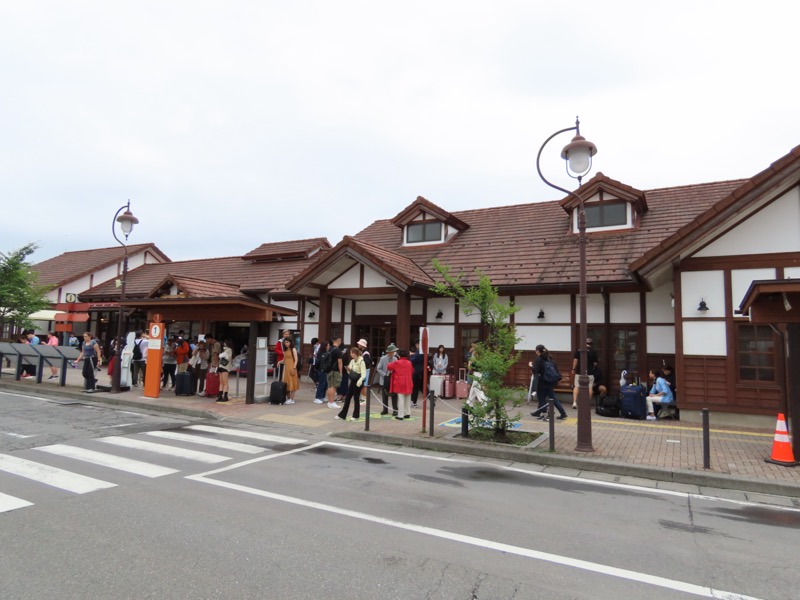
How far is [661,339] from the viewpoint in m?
13.6

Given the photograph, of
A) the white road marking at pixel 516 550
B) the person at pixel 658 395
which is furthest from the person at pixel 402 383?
the person at pixel 658 395

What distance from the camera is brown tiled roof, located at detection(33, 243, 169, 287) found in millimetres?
29908

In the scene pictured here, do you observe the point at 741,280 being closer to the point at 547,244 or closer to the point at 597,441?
the point at 597,441

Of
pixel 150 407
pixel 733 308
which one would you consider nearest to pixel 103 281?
pixel 150 407

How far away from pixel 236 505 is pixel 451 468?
3460 mm

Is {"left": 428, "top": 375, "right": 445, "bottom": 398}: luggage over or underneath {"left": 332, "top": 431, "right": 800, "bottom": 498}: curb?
over

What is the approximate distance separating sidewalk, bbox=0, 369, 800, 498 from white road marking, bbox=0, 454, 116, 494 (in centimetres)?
456

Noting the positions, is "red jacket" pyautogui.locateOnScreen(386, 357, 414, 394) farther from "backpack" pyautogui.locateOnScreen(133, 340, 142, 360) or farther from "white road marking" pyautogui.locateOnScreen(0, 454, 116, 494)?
"backpack" pyautogui.locateOnScreen(133, 340, 142, 360)

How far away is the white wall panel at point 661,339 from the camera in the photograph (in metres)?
13.4

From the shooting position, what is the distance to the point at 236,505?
5531 mm

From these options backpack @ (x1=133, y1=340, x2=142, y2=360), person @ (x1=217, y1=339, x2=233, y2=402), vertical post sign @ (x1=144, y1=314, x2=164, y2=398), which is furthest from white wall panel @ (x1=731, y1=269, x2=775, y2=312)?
backpack @ (x1=133, y1=340, x2=142, y2=360)

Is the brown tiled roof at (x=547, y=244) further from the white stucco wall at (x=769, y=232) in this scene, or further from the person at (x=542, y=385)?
the person at (x=542, y=385)

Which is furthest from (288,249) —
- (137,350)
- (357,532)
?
(357,532)

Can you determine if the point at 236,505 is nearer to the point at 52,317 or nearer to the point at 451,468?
the point at 451,468
